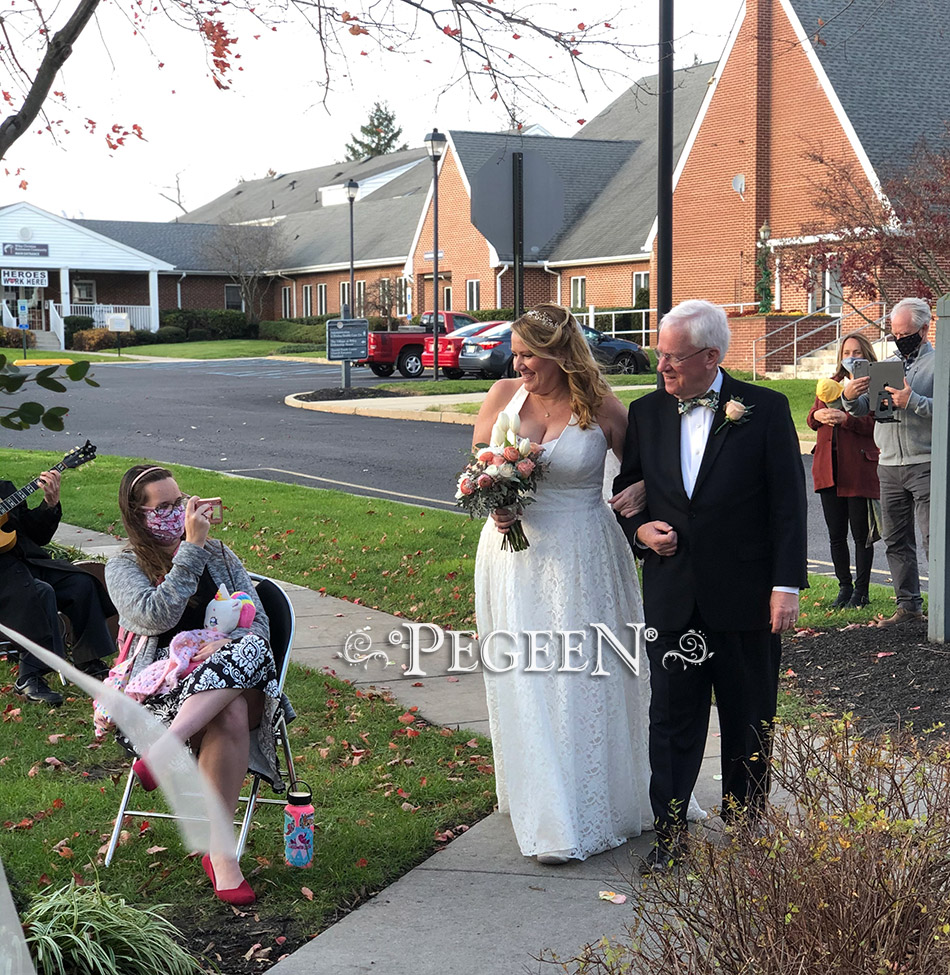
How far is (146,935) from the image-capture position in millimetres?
3840

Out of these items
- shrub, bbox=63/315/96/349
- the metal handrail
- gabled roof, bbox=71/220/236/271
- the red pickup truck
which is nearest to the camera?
the metal handrail

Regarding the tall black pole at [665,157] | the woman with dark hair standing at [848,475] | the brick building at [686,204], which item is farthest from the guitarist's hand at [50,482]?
the woman with dark hair standing at [848,475]

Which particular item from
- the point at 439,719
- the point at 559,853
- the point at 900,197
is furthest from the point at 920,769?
the point at 900,197

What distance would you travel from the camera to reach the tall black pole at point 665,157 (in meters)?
9.63

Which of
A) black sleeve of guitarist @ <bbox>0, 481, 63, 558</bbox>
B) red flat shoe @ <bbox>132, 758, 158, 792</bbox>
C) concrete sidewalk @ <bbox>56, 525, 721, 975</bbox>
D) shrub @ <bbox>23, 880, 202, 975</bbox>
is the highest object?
black sleeve of guitarist @ <bbox>0, 481, 63, 558</bbox>

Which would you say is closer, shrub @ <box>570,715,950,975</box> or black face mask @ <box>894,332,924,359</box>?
shrub @ <box>570,715,950,975</box>

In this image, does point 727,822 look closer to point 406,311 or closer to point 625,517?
point 625,517

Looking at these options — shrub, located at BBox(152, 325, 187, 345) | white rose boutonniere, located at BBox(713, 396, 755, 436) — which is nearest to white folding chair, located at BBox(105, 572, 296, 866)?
white rose boutonniere, located at BBox(713, 396, 755, 436)

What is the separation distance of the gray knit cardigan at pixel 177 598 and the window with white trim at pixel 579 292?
40.4m

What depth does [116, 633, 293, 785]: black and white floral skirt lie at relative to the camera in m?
4.79

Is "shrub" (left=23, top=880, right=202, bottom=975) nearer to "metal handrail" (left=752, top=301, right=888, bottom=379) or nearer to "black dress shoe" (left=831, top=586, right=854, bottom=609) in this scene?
"black dress shoe" (left=831, top=586, right=854, bottom=609)

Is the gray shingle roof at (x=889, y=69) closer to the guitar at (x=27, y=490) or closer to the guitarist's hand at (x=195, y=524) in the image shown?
the guitar at (x=27, y=490)

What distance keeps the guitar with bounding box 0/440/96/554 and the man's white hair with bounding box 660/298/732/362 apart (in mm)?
→ 2690

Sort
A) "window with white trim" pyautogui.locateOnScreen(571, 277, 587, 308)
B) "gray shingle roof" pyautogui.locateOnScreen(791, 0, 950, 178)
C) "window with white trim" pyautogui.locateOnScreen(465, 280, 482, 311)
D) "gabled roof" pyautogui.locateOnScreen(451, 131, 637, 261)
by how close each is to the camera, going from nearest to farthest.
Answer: "gray shingle roof" pyautogui.locateOnScreen(791, 0, 950, 178)
"window with white trim" pyautogui.locateOnScreen(571, 277, 587, 308)
"gabled roof" pyautogui.locateOnScreen(451, 131, 637, 261)
"window with white trim" pyautogui.locateOnScreen(465, 280, 482, 311)
